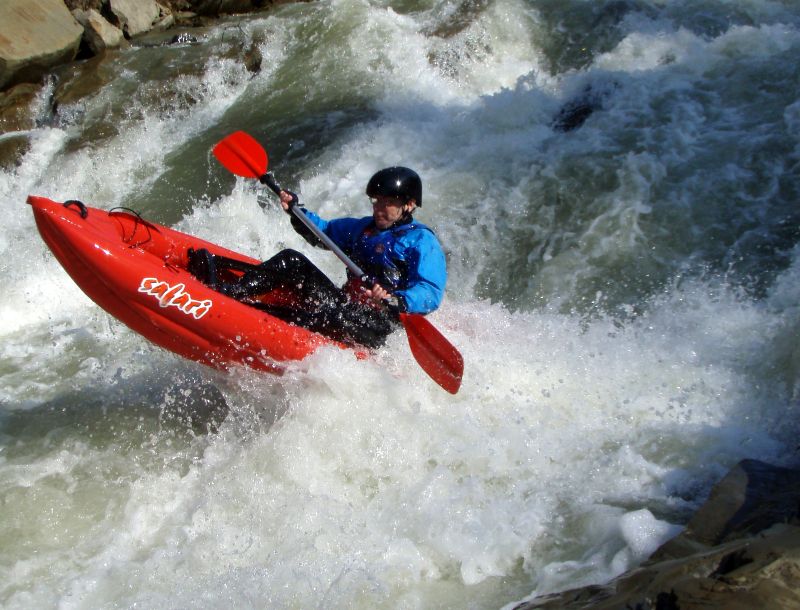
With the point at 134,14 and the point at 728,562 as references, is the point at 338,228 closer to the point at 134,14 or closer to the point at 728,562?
the point at 728,562

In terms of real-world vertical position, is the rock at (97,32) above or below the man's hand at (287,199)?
below

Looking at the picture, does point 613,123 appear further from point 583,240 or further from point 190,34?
point 190,34

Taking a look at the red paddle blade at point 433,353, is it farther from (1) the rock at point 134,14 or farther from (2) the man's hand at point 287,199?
(1) the rock at point 134,14

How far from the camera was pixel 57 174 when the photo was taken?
7.24 m

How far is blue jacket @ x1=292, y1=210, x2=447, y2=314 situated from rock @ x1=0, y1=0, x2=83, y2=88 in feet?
17.0

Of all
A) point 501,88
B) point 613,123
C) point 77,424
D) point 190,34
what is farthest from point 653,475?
point 190,34

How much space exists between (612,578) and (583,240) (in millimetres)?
3010

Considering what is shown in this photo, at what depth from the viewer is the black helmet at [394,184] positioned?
13.2ft

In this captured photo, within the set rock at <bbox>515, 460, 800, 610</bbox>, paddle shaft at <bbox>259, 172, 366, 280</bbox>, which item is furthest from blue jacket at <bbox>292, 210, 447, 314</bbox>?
rock at <bbox>515, 460, 800, 610</bbox>

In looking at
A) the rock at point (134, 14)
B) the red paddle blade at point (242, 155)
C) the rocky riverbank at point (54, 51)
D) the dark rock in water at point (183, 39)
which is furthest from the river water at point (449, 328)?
the red paddle blade at point (242, 155)

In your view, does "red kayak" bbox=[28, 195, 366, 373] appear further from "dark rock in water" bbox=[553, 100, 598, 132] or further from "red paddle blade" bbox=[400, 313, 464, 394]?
"dark rock in water" bbox=[553, 100, 598, 132]

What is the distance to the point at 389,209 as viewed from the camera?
161 inches

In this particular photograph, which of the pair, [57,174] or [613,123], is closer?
[613,123]

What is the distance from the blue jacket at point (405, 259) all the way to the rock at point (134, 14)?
6.06m
